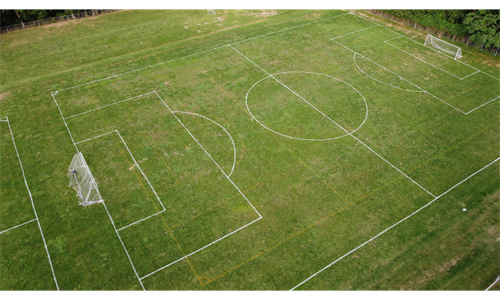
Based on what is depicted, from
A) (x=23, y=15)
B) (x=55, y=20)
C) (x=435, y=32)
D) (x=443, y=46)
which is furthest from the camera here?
(x=55, y=20)

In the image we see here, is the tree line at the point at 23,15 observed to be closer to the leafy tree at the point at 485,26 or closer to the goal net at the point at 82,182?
the goal net at the point at 82,182

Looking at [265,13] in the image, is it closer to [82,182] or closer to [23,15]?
[23,15]

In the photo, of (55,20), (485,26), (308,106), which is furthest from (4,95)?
(485,26)

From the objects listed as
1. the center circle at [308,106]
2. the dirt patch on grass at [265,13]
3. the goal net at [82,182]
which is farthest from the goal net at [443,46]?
the goal net at [82,182]

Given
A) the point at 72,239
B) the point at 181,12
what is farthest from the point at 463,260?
the point at 181,12
